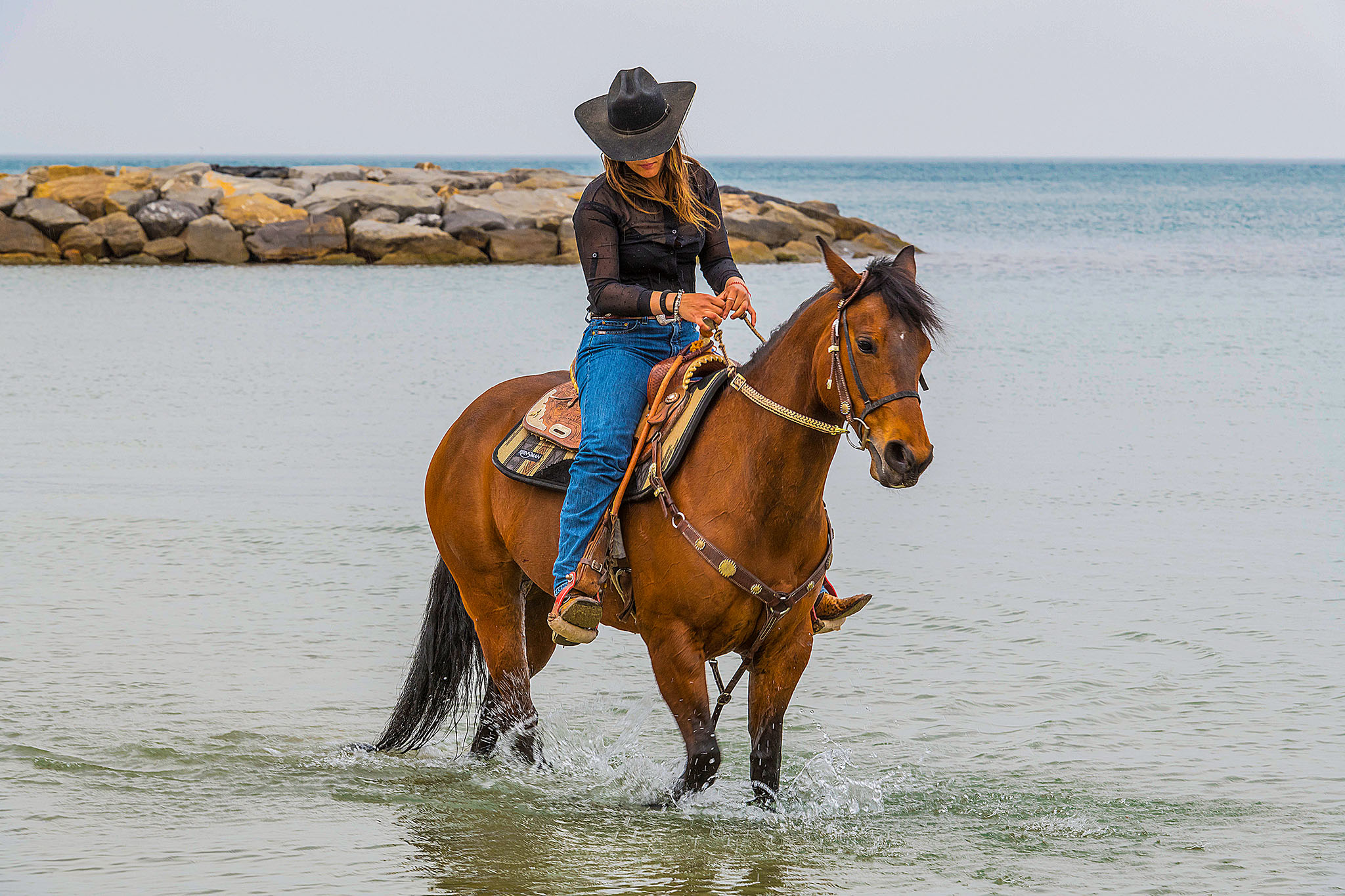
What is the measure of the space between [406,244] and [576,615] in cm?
3366

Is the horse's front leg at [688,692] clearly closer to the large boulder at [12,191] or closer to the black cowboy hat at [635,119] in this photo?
the black cowboy hat at [635,119]

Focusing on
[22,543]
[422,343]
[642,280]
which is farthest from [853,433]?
[422,343]

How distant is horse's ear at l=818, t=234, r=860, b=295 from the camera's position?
4.29m

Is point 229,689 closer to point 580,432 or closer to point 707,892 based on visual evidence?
point 580,432

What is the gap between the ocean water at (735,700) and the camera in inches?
197

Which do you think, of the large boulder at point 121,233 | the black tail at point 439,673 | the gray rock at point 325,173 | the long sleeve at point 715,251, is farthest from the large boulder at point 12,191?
the long sleeve at point 715,251

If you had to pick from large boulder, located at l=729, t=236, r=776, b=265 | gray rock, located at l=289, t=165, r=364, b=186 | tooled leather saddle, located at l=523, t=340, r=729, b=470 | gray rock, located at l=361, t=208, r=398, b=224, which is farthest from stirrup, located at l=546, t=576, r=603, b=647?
gray rock, located at l=289, t=165, r=364, b=186

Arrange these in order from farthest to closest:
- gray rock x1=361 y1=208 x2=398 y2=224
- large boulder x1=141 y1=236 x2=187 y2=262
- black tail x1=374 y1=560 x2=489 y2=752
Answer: gray rock x1=361 y1=208 x2=398 y2=224
large boulder x1=141 y1=236 x2=187 y2=262
black tail x1=374 y1=560 x2=489 y2=752

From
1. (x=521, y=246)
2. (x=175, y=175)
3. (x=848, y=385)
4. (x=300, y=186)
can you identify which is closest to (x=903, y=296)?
(x=848, y=385)

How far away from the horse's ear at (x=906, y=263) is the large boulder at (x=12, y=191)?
123ft

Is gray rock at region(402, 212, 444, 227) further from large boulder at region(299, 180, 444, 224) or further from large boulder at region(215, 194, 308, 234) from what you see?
large boulder at region(215, 194, 308, 234)

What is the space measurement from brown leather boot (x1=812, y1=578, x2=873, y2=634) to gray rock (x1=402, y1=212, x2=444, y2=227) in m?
34.4

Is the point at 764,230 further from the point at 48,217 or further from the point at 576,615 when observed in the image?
the point at 576,615

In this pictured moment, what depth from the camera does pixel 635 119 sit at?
500 centimetres
